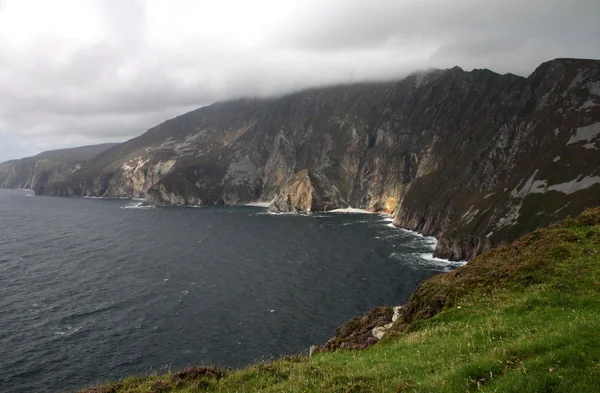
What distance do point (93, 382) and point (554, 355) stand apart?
173 feet

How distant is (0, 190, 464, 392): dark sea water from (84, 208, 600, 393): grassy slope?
3279 cm

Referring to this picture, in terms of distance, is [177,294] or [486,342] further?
[177,294]

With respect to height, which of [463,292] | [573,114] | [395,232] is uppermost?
[573,114]

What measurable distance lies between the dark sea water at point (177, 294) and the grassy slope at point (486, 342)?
32.8 metres

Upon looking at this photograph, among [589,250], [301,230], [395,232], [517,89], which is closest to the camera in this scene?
[589,250]

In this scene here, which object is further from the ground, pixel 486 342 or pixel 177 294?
pixel 486 342

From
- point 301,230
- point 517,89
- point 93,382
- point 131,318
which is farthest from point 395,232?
point 93,382

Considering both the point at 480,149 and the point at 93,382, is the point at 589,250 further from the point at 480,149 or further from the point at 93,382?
the point at 480,149

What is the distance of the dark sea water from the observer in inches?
2096

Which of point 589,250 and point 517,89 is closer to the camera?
point 589,250

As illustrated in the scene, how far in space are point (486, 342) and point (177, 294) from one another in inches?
2901

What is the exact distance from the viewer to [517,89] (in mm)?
166375

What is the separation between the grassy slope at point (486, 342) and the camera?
→ 36.4 feet

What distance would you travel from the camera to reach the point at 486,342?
15.4 meters
